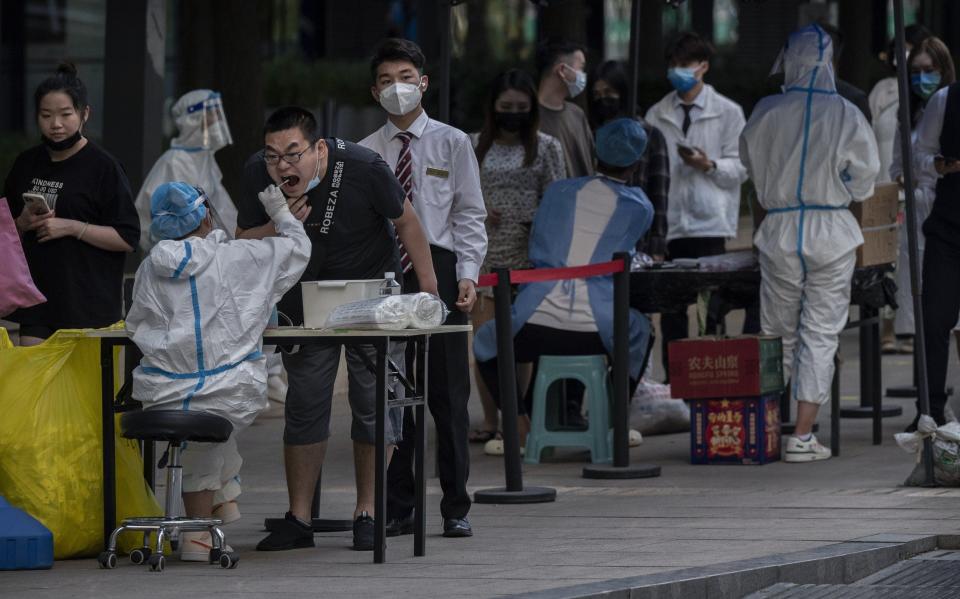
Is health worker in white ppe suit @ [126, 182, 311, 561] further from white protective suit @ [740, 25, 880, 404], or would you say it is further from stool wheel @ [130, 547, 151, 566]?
white protective suit @ [740, 25, 880, 404]

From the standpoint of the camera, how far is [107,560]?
7.27 metres

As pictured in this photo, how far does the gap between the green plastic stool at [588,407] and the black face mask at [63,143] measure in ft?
10.1

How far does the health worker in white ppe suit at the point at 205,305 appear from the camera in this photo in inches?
283

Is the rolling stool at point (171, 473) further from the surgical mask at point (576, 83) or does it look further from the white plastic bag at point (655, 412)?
the white plastic bag at point (655, 412)

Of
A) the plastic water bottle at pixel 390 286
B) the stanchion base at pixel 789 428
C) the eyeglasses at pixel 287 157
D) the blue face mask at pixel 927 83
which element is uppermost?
the blue face mask at pixel 927 83

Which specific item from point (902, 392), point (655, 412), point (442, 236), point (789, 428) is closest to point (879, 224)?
point (789, 428)

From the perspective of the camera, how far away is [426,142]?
27.0ft

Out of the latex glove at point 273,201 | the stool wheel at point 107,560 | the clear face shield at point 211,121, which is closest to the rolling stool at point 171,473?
the stool wheel at point 107,560

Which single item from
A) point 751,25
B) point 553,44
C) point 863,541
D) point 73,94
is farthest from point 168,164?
point 751,25

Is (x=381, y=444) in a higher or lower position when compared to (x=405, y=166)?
lower

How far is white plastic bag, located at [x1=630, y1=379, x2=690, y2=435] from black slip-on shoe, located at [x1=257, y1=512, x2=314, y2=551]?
435cm

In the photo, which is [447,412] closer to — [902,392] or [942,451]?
[942,451]

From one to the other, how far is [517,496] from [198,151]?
4194mm

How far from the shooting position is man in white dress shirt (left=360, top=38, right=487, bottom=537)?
812 centimetres
